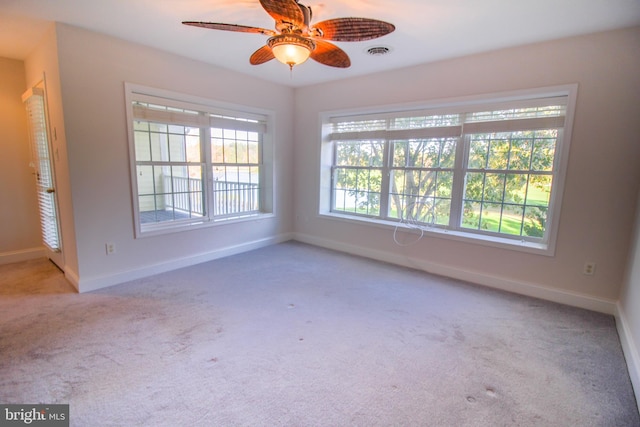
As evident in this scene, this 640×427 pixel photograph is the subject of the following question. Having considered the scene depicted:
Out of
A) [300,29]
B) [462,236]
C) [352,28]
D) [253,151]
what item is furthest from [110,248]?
[462,236]

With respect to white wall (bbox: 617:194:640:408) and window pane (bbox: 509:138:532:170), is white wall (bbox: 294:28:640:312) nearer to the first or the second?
white wall (bbox: 617:194:640:408)

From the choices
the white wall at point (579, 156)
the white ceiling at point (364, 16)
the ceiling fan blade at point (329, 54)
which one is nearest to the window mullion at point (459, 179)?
the white wall at point (579, 156)

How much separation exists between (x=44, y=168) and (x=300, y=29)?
3.43 metres

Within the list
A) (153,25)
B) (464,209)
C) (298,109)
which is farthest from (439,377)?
(298,109)

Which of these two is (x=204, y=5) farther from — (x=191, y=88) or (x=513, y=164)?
(x=513, y=164)

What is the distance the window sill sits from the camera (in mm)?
3129

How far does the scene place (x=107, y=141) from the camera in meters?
3.04

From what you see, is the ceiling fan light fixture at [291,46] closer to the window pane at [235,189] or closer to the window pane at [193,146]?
the window pane at [193,146]

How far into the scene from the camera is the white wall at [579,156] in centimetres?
262

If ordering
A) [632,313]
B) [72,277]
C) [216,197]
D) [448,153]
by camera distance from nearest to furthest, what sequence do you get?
[632,313], [72,277], [448,153], [216,197]

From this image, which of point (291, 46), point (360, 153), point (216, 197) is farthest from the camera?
point (360, 153)

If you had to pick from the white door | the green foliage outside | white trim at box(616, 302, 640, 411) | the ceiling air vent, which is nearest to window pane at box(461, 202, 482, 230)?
the green foliage outside

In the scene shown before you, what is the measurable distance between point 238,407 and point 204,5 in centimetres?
280

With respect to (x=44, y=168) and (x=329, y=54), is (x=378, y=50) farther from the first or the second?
(x=44, y=168)
